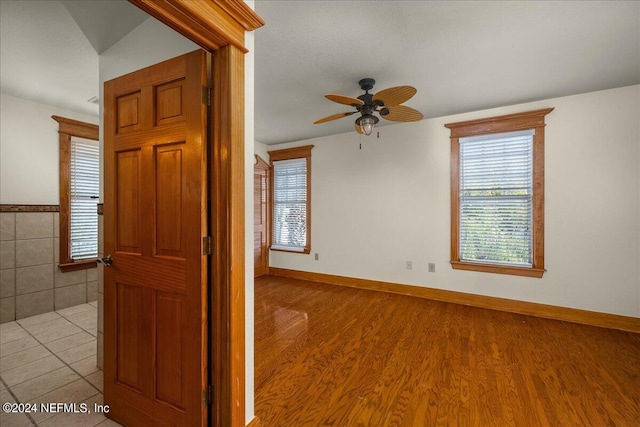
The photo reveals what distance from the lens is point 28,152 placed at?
3.03 m

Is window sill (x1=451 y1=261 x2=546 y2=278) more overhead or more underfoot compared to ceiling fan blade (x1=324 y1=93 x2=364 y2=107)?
more underfoot

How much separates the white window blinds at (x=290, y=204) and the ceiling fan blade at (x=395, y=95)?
8.68ft

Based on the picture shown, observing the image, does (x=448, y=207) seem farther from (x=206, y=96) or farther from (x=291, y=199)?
(x=206, y=96)

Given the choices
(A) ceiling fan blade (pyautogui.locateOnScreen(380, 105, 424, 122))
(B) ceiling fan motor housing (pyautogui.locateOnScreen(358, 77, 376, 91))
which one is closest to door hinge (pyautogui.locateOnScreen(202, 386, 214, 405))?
(A) ceiling fan blade (pyautogui.locateOnScreen(380, 105, 424, 122))

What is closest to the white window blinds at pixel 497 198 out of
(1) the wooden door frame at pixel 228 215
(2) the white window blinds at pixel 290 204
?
(2) the white window blinds at pixel 290 204

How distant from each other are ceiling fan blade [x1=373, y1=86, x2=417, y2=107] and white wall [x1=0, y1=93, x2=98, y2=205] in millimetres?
3867

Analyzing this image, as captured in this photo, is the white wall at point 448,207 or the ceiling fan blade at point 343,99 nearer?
the ceiling fan blade at point 343,99

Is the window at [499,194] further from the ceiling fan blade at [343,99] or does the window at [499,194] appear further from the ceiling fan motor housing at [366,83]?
the ceiling fan blade at [343,99]

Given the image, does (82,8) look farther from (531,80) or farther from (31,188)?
(531,80)

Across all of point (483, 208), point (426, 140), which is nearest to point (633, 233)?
point (483, 208)

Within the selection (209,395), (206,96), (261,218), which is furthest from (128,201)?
(261,218)

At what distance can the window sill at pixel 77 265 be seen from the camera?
3.26m

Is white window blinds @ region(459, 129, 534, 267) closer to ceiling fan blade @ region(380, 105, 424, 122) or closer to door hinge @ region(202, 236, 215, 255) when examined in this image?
ceiling fan blade @ region(380, 105, 424, 122)

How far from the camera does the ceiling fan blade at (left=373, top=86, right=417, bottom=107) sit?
2.09 m
